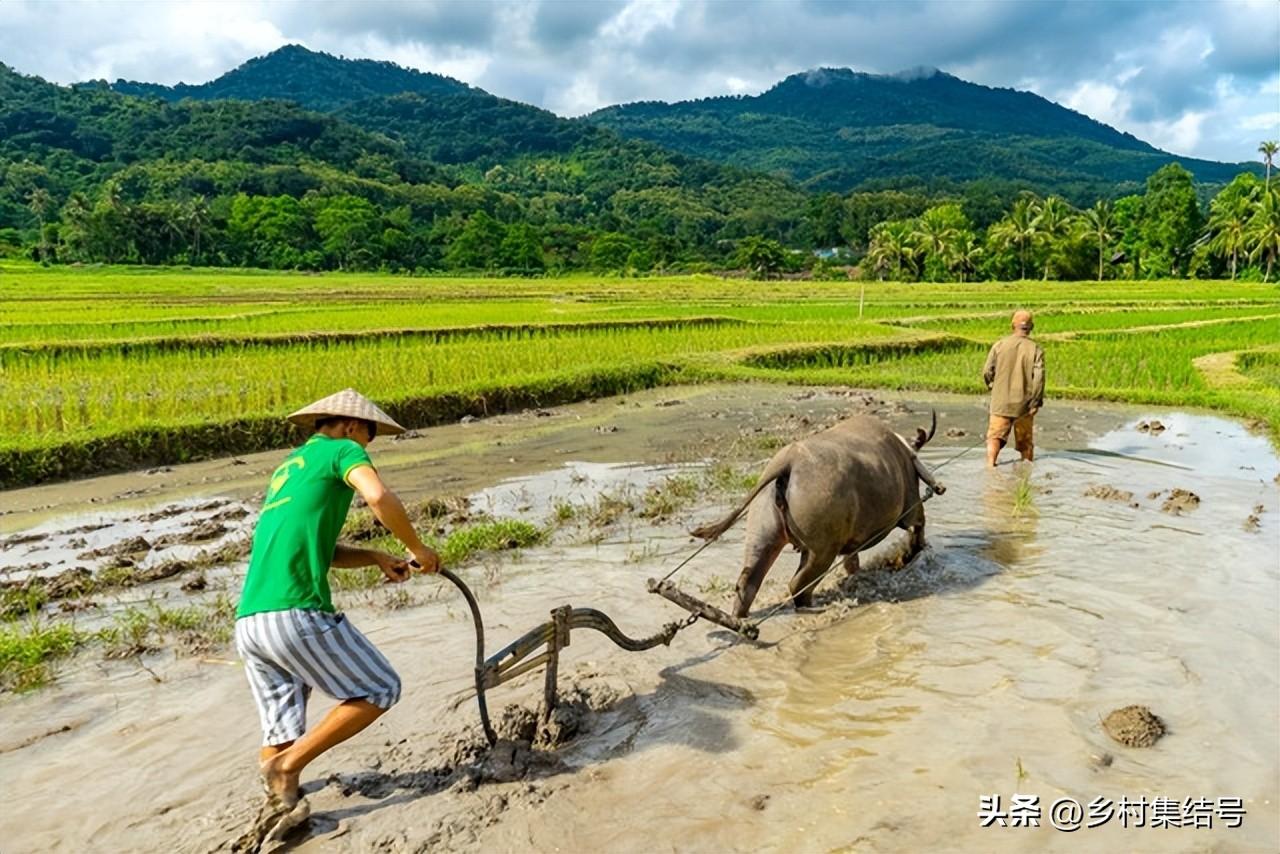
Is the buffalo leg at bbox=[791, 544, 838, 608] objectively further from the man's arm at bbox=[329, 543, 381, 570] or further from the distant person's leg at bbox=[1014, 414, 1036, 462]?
the distant person's leg at bbox=[1014, 414, 1036, 462]

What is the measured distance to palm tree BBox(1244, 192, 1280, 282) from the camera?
48.3 m

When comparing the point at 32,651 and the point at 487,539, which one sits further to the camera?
the point at 487,539

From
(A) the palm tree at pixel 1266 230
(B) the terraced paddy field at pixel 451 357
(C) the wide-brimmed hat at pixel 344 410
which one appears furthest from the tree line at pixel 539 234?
(C) the wide-brimmed hat at pixel 344 410

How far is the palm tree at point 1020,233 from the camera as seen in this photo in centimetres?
5641

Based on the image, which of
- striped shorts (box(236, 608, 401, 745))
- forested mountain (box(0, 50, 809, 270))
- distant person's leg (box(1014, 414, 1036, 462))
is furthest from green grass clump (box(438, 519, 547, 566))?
forested mountain (box(0, 50, 809, 270))

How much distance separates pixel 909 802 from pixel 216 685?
3.16m

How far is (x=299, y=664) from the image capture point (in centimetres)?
301

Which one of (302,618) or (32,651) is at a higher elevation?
(302,618)

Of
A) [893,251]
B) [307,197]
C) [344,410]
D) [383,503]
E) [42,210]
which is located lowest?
[383,503]

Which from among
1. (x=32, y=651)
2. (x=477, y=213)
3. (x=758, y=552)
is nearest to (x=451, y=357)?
(x=32, y=651)

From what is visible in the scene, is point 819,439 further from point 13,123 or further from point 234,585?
point 13,123

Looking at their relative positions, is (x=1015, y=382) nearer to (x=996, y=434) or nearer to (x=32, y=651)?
(x=996, y=434)

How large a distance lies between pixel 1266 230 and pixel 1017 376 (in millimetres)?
50609

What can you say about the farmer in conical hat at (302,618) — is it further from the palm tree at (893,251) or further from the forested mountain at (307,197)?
the palm tree at (893,251)
